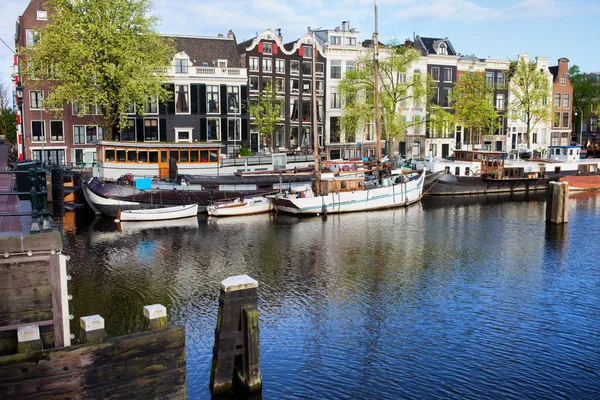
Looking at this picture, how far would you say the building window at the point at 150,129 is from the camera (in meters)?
62.5

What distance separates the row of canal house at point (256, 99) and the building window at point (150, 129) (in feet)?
0.34

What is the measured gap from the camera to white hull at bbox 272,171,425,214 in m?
42.5

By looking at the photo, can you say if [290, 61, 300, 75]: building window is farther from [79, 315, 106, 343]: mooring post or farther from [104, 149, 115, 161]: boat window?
[79, 315, 106, 343]: mooring post

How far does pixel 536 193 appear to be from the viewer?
58750 mm

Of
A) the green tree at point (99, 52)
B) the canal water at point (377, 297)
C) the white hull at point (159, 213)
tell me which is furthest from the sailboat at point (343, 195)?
the green tree at point (99, 52)

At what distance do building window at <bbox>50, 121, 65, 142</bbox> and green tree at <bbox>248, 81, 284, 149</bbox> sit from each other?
65.0ft

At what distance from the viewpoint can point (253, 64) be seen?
224 feet

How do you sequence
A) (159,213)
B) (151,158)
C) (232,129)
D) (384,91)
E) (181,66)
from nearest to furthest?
(159,213), (151,158), (181,66), (232,129), (384,91)

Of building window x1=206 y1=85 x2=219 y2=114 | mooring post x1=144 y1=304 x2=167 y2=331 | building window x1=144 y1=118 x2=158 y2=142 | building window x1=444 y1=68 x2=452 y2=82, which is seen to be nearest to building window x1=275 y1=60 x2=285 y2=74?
building window x1=206 y1=85 x2=219 y2=114

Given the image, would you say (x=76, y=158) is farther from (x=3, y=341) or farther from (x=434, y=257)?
(x=3, y=341)

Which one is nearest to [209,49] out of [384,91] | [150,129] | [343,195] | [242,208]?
[150,129]

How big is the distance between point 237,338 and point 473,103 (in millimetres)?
70499

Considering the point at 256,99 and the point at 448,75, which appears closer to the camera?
the point at 256,99

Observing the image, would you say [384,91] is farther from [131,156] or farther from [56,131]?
[56,131]
